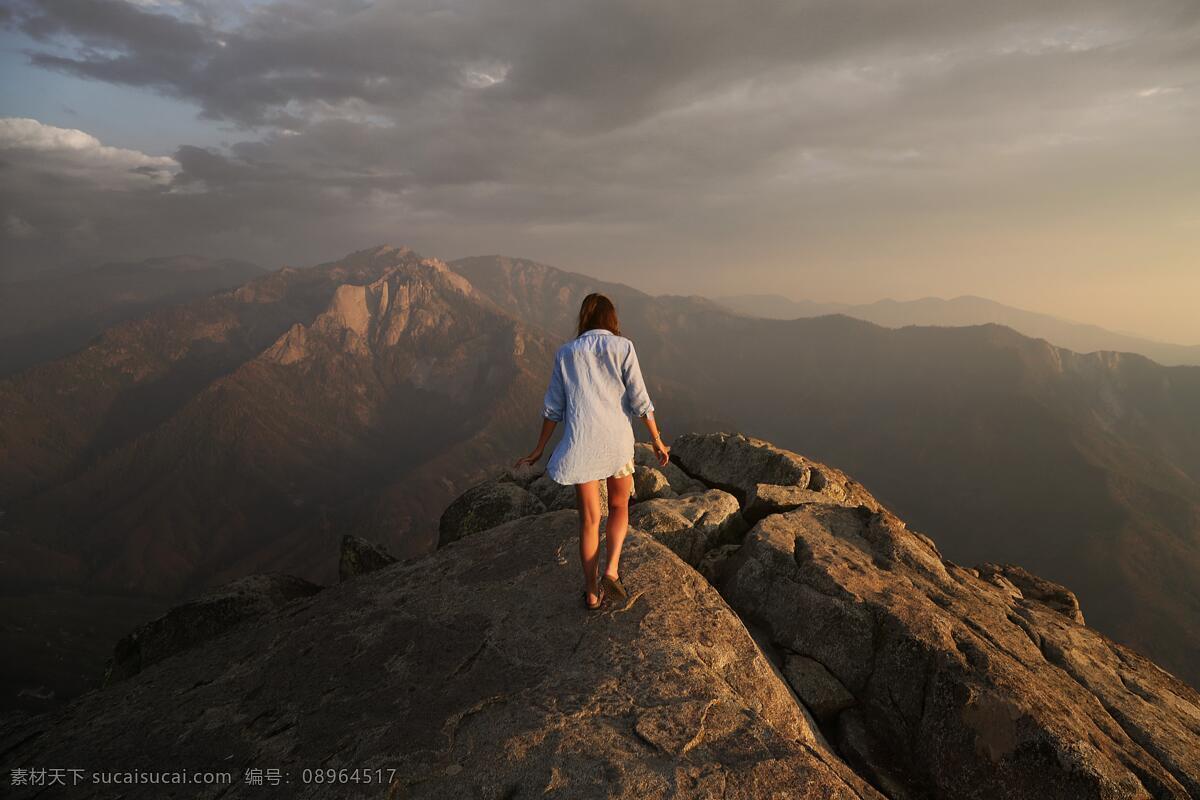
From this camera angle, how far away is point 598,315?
27.1 ft

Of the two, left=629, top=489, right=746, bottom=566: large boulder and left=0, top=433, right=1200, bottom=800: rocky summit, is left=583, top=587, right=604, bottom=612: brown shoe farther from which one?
left=629, top=489, right=746, bottom=566: large boulder

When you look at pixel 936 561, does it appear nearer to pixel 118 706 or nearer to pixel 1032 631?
pixel 1032 631

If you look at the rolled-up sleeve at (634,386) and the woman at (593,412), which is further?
the rolled-up sleeve at (634,386)

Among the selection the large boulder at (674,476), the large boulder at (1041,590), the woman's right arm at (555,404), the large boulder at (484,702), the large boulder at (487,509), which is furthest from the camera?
the large boulder at (674,476)

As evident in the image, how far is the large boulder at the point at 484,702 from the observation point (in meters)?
5.69

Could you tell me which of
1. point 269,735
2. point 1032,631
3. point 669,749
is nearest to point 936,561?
point 1032,631

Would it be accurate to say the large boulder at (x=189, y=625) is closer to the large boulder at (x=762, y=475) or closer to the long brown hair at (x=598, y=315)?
the long brown hair at (x=598, y=315)

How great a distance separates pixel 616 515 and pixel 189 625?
12723 mm

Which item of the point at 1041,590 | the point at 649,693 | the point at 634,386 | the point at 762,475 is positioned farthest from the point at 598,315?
the point at 1041,590

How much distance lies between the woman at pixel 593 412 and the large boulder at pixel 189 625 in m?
10.3

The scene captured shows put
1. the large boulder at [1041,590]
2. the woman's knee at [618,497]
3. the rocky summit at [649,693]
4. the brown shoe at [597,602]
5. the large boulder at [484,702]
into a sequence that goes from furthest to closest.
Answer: the large boulder at [1041,590] → the brown shoe at [597,602] → the woman's knee at [618,497] → the rocky summit at [649,693] → the large boulder at [484,702]

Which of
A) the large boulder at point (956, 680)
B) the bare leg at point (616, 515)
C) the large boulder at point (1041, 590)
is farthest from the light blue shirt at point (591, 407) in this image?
the large boulder at point (1041, 590)

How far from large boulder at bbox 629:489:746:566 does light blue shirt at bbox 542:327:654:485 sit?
17.4 ft

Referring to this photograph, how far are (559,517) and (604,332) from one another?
5564 millimetres
